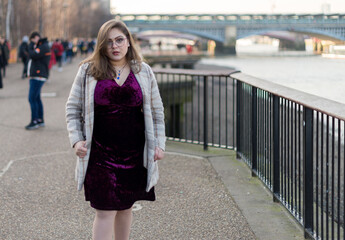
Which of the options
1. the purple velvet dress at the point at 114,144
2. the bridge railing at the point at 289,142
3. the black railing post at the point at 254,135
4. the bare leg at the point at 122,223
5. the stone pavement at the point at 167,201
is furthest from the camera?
the black railing post at the point at 254,135

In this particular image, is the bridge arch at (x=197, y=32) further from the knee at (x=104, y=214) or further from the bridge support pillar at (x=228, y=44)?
the knee at (x=104, y=214)

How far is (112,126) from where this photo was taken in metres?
3.63

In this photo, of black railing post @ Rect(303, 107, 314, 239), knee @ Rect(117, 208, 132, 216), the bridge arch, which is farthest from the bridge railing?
the bridge arch

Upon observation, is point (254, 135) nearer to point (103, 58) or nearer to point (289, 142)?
point (289, 142)

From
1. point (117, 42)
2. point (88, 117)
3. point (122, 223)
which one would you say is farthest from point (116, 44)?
Answer: point (122, 223)

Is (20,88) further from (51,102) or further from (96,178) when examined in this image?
(96,178)

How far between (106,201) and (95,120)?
0.45 metres

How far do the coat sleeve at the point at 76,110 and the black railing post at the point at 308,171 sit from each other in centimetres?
152

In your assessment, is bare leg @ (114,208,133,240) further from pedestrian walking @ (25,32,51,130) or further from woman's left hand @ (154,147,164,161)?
pedestrian walking @ (25,32,51,130)

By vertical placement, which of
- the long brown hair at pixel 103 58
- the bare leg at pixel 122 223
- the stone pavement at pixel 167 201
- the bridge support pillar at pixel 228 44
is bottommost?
the bridge support pillar at pixel 228 44

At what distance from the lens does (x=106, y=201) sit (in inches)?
144

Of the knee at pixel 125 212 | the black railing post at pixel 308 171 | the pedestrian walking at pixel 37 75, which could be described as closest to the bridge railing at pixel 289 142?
the black railing post at pixel 308 171

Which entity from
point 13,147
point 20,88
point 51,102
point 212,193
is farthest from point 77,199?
→ point 20,88

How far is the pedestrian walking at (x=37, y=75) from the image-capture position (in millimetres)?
11023
